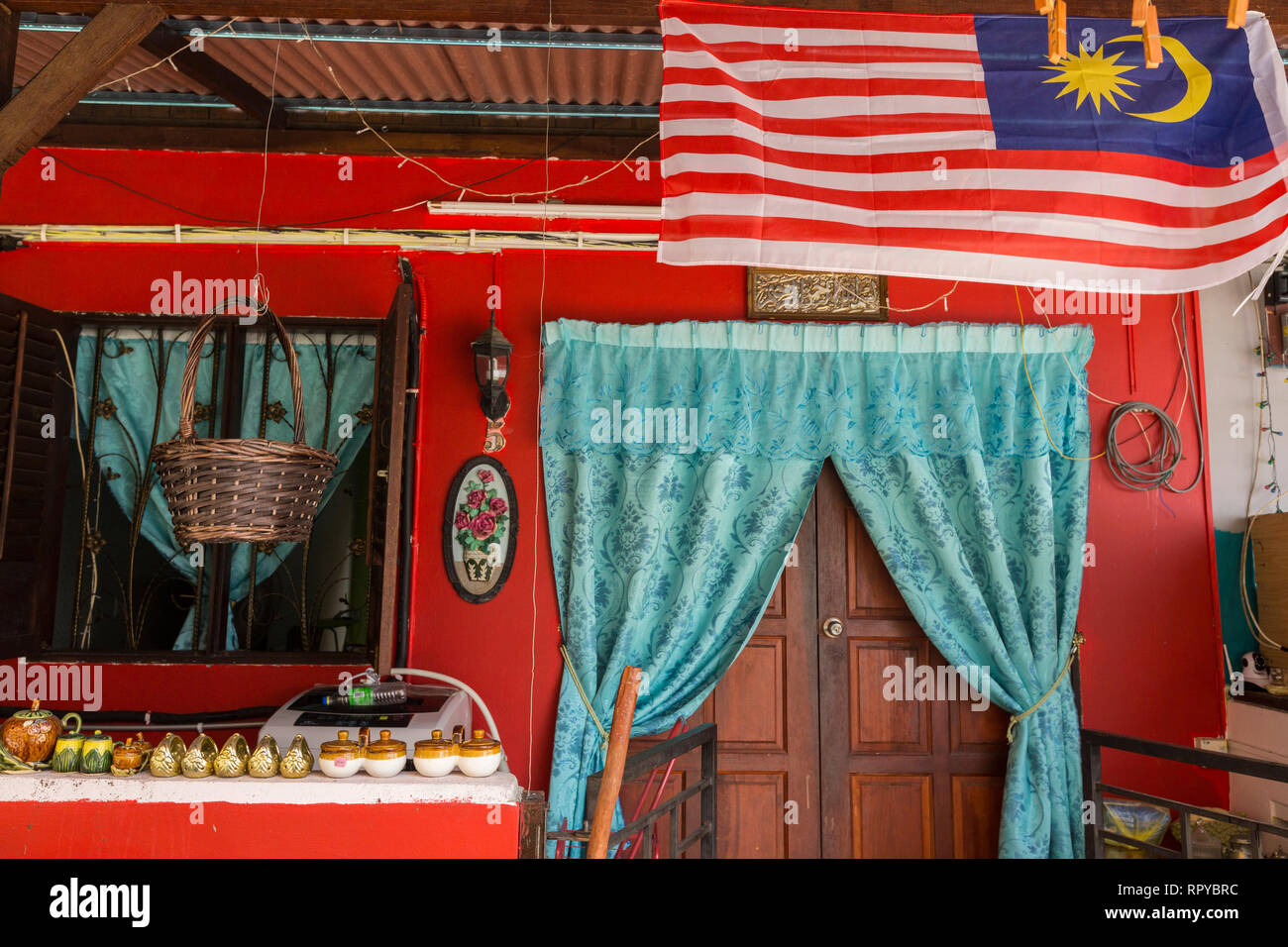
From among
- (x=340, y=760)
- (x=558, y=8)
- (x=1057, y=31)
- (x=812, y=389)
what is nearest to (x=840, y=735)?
(x=812, y=389)

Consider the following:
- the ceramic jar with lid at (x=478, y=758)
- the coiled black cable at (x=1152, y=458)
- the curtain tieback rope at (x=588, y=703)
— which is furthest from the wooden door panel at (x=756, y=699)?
the ceramic jar with lid at (x=478, y=758)

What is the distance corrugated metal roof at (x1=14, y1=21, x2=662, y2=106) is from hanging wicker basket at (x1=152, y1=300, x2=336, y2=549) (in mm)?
1582

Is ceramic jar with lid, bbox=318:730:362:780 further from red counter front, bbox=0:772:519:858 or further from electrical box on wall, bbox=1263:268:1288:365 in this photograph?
electrical box on wall, bbox=1263:268:1288:365

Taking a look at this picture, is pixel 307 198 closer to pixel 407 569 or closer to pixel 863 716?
pixel 407 569

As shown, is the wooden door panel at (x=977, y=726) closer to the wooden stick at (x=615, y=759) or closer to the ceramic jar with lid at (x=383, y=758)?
the wooden stick at (x=615, y=759)

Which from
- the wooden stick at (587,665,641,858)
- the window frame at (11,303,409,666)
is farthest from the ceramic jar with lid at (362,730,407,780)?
the window frame at (11,303,409,666)

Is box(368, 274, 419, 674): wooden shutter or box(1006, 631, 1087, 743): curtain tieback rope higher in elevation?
box(368, 274, 419, 674): wooden shutter

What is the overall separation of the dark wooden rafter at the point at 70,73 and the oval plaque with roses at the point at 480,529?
1.85 m

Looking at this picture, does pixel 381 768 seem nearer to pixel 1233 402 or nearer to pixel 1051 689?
pixel 1051 689

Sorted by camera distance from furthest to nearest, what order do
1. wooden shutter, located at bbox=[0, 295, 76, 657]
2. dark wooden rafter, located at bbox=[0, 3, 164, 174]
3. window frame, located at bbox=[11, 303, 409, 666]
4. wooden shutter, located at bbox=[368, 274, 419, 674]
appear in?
1. window frame, located at bbox=[11, 303, 409, 666]
2. wooden shutter, located at bbox=[0, 295, 76, 657]
3. wooden shutter, located at bbox=[368, 274, 419, 674]
4. dark wooden rafter, located at bbox=[0, 3, 164, 174]

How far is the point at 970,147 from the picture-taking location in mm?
2234

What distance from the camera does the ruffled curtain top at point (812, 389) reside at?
3.75m

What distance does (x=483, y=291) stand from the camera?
152 inches

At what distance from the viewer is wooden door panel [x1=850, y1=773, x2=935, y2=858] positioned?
3695mm
